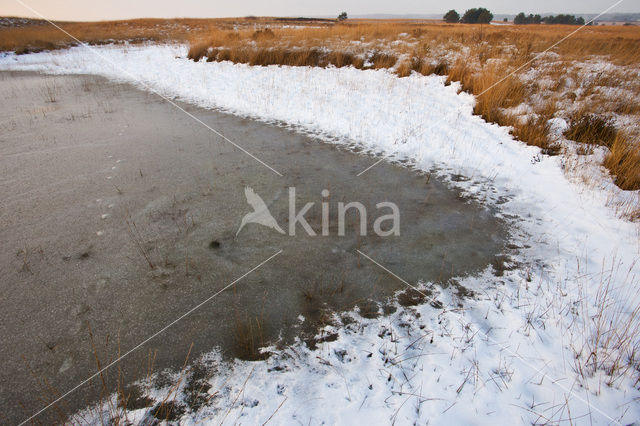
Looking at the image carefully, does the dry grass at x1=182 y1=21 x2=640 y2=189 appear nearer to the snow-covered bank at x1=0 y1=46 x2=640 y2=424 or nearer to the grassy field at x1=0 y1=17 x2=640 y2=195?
the grassy field at x1=0 y1=17 x2=640 y2=195

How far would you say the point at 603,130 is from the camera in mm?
5668

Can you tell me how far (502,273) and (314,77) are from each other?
9.88 m

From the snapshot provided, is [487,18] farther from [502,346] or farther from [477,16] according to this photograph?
[502,346]

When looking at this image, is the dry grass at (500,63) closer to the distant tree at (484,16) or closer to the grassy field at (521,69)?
the grassy field at (521,69)

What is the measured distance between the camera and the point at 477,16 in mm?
47062

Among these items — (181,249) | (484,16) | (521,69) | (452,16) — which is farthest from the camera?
(452,16)

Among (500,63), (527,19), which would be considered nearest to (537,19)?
(527,19)

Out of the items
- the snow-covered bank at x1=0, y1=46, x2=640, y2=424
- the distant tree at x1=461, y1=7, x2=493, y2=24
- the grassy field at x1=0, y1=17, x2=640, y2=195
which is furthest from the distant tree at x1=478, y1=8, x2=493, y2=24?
the snow-covered bank at x1=0, y1=46, x2=640, y2=424

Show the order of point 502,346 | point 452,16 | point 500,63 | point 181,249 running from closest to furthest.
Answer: point 502,346 < point 181,249 < point 500,63 < point 452,16

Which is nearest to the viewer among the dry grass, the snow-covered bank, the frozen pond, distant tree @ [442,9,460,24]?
the snow-covered bank

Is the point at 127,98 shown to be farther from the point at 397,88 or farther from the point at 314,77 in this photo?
the point at 397,88

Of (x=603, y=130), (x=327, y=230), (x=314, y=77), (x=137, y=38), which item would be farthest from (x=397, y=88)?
(x=137, y=38)

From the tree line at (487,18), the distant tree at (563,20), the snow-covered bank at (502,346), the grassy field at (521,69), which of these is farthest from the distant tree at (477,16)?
the snow-covered bank at (502,346)

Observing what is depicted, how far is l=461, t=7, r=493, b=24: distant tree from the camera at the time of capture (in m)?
45.2
